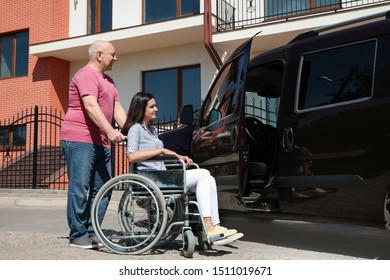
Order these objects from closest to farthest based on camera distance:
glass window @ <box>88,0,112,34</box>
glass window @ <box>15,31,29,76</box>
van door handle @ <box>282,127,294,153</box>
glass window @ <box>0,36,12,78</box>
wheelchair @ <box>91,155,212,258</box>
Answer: wheelchair @ <box>91,155,212,258</box>
van door handle @ <box>282,127,294,153</box>
glass window @ <box>88,0,112,34</box>
glass window @ <box>15,31,29,76</box>
glass window @ <box>0,36,12,78</box>

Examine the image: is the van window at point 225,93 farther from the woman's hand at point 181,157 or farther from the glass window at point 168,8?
the glass window at point 168,8

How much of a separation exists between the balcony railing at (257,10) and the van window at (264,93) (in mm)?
6424

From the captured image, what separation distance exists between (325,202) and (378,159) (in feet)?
1.96

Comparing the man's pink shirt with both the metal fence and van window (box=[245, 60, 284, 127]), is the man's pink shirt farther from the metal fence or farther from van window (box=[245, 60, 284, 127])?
the metal fence

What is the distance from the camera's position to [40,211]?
329 inches

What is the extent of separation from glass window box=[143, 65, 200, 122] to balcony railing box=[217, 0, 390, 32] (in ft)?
5.64

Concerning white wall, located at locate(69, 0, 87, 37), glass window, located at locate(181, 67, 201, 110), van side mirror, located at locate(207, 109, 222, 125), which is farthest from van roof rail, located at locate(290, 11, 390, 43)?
white wall, located at locate(69, 0, 87, 37)

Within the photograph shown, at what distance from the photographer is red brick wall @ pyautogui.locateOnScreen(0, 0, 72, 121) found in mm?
14773

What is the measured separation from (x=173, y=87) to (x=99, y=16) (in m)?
3.62

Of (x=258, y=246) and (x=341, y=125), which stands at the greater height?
(x=341, y=125)

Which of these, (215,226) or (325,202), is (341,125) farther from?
(215,226)

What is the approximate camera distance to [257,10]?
12234 millimetres

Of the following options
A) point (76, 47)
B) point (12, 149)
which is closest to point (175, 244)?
point (76, 47)
